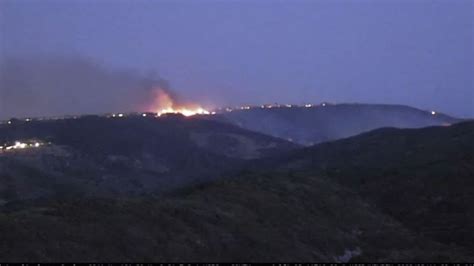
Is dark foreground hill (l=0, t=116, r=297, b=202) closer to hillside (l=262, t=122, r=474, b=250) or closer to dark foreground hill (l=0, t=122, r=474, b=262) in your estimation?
hillside (l=262, t=122, r=474, b=250)

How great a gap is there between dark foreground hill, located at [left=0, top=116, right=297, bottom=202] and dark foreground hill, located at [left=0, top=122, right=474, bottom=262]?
3071 cm

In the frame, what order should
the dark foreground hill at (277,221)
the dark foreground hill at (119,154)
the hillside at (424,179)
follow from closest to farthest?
the dark foreground hill at (277,221), the hillside at (424,179), the dark foreground hill at (119,154)

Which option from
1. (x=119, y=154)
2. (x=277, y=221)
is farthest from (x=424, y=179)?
(x=119, y=154)

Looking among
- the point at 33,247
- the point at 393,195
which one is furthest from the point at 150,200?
the point at 393,195

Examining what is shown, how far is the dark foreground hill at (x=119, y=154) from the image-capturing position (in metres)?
77.5

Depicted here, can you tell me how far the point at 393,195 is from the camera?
43.7 m

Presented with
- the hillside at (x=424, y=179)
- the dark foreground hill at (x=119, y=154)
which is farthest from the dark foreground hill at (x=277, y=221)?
the dark foreground hill at (x=119, y=154)

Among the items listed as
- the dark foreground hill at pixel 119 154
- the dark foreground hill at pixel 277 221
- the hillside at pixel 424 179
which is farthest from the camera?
the dark foreground hill at pixel 119 154

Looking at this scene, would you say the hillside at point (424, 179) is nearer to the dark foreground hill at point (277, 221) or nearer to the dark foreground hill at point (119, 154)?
the dark foreground hill at point (277, 221)

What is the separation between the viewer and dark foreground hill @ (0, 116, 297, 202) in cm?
7750

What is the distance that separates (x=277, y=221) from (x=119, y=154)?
77995 millimetres

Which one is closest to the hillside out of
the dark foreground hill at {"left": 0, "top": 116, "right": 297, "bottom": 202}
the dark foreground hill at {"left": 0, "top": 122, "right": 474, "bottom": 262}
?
the dark foreground hill at {"left": 0, "top": 122, "right": 474, "bottom": 262}

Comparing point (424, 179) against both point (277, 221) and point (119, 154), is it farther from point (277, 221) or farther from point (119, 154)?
point (119, 154)

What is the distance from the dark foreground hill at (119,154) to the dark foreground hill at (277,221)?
1209 inches
